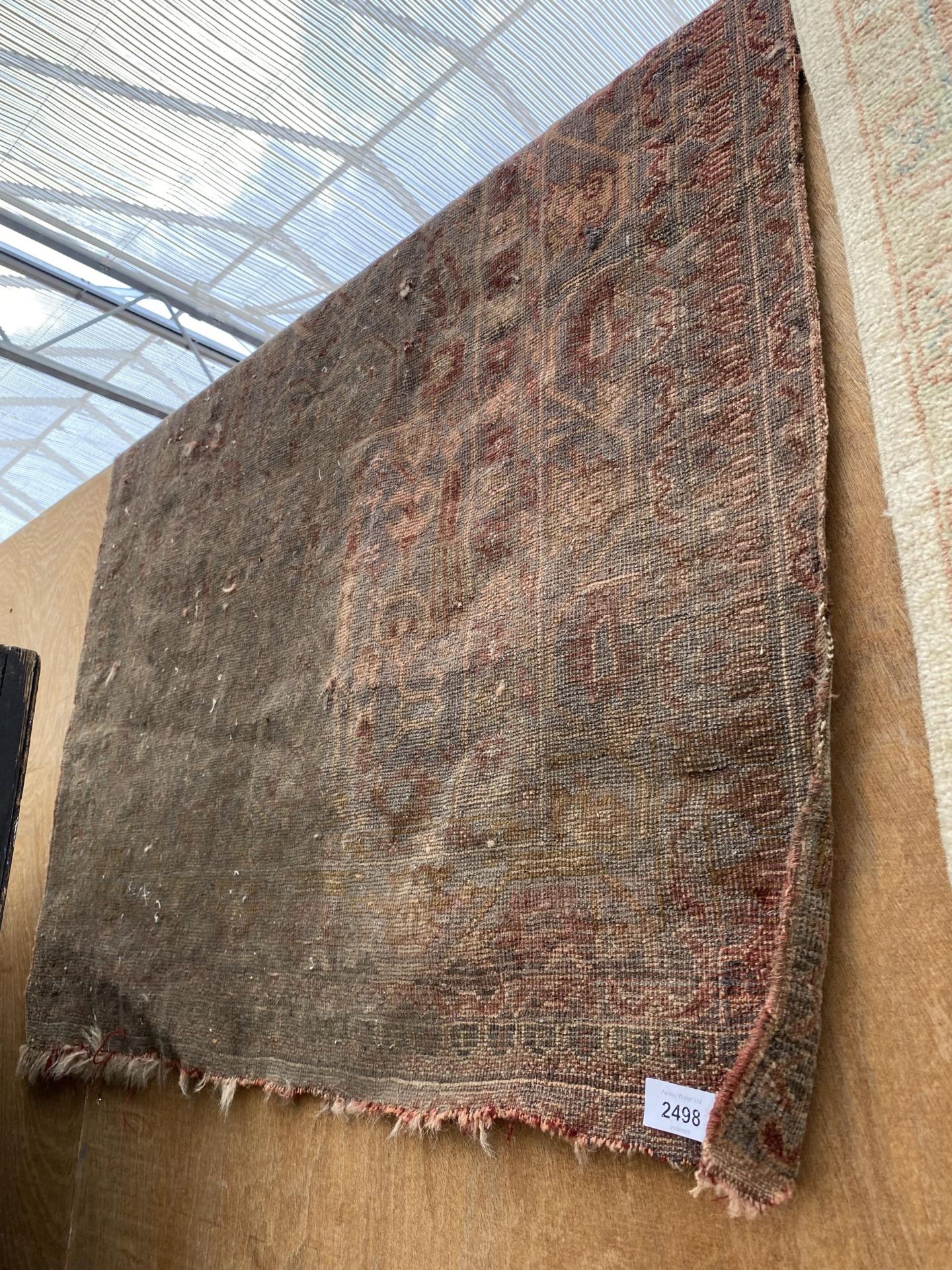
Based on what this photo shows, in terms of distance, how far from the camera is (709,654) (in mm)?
983

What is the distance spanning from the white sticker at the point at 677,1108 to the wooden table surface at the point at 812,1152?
2.4 inches

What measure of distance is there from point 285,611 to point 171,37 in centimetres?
297

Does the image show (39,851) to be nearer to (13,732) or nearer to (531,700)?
(13,732)

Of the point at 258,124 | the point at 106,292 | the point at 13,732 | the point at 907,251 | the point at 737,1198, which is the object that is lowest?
the point at 737,1198

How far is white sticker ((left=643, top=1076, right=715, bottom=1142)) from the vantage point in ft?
2.77

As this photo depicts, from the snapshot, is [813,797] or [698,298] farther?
[698,298]

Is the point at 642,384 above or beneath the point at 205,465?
beneath

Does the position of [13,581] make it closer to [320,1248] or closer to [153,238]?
[320,1248]

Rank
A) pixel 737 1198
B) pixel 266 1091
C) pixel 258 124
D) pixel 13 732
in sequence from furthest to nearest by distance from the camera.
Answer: pixel 258 124 → pixel 13 732 → pixel 266 1091 → pixel 737 1198

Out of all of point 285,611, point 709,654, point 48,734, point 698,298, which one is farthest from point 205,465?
point 709,654

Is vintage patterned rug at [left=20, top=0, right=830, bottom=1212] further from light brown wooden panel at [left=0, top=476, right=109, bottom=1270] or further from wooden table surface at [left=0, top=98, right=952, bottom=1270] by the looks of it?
light brown wooden panel at [left=0, top=476, right=109, bottom=1270]

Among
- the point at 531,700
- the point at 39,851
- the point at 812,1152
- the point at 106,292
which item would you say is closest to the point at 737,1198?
the point at 812,1152

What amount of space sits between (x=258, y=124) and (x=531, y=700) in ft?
12.0

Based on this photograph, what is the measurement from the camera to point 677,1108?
0.87 metres
